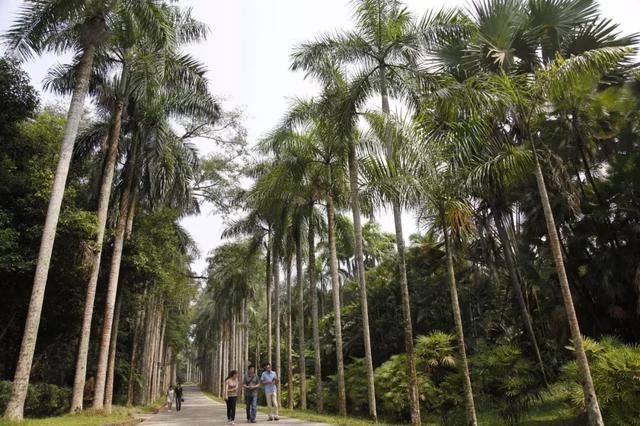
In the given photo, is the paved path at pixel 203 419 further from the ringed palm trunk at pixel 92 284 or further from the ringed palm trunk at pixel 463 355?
the ringed palm trunk at pixel 463 355

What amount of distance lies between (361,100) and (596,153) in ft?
31.4

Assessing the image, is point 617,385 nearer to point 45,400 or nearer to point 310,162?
point 310,162

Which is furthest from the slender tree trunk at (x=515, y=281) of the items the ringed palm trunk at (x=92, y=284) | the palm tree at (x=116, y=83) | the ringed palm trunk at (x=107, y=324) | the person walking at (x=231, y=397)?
the ringed palm trunk at (x=92, y=284)

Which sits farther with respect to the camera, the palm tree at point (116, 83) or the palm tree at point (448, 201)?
the palm tree at point (116, 83)

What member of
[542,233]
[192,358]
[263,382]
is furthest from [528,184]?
[192,358]

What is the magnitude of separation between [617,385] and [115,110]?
1792 centimetres

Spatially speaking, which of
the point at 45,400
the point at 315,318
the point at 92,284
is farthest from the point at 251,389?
the point at 315,318

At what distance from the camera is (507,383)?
43.8 ft

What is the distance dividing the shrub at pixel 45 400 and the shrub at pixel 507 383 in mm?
14475

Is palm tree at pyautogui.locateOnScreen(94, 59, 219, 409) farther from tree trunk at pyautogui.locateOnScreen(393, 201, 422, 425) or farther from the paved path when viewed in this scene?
tree trunk at pyautogui.locateOnScreen(393, 201, 422, 425)

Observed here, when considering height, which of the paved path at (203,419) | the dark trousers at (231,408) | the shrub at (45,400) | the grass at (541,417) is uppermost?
the shrub at (45,400)

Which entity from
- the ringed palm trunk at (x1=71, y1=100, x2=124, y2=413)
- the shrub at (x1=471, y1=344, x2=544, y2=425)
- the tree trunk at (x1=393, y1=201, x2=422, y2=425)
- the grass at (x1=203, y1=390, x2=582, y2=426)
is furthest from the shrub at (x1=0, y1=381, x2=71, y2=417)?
the shrub at (x1=471, y1=344, x2=544, y2=425)

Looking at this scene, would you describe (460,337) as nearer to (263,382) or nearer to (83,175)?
(263,382)

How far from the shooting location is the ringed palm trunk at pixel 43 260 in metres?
10.1
